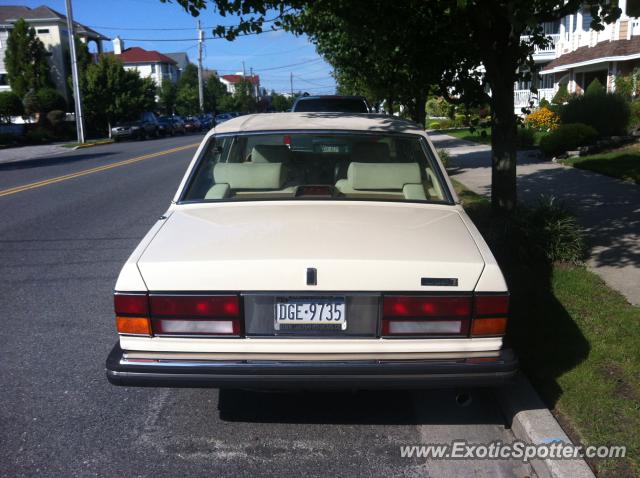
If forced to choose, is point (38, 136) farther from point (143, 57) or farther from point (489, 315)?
point (143, 57)

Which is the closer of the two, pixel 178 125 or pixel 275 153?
pixel 275 153

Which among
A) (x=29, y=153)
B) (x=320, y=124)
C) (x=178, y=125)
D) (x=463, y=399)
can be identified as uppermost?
(x=320, y=124)

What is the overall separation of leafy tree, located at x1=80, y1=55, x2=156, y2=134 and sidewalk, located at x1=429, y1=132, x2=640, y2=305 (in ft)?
97.5

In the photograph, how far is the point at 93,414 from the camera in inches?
156

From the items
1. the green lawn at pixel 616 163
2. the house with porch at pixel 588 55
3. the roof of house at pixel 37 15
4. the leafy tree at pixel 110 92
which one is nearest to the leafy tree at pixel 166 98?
the roof of house at pixel 37 15

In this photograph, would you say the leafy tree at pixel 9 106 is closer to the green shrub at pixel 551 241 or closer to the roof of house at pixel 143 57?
the green shrub at pixel 551 241

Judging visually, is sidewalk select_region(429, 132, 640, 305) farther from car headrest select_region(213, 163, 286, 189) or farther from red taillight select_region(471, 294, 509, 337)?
car headrest select_region(213, 163, 286, 189)

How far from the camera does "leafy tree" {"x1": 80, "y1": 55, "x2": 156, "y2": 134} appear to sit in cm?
4050

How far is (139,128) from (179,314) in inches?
1539

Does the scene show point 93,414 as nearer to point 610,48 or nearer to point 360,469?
point 360,469

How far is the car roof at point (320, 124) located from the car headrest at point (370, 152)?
0.14 m

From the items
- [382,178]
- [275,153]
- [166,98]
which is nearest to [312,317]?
[382,178]

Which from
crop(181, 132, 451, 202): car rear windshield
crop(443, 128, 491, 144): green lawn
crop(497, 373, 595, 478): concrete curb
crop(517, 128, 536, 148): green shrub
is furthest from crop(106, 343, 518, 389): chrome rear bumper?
crop(517, 128, 536, 148): green shrub

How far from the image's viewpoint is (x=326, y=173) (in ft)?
16.5
